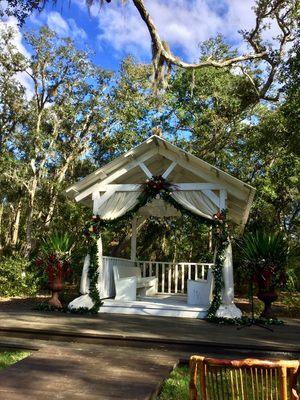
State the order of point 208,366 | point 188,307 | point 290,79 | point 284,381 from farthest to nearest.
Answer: point 290,79 < point 188,307 < point 208,366 < point 284,381

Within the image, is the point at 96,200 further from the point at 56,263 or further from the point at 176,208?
the point at 176,208

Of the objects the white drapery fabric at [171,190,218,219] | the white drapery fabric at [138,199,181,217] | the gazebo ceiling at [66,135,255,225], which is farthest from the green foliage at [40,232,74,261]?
the white drapery fabric at [138,199,181,217]

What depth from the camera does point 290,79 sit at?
9.66m

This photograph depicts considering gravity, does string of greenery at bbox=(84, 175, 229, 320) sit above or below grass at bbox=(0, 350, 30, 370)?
above

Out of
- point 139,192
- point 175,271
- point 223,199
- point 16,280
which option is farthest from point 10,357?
point 16,280

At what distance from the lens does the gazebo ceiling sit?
26.1 feet

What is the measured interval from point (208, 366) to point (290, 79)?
879 cm

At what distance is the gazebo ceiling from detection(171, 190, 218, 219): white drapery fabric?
0.36 metres

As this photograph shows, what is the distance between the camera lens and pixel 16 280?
12852mm

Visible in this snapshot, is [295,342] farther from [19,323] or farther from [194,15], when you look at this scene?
[194,15]

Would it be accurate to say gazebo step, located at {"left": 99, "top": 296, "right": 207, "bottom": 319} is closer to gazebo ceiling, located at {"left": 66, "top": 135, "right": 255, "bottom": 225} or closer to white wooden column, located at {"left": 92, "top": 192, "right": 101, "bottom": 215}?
white wooden column, located at {"left": 92, "top": 192, "right": 101, "bottom": 215}

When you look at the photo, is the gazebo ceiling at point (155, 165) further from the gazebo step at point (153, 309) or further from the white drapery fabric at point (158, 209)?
the gazebo step at point (153, 309)

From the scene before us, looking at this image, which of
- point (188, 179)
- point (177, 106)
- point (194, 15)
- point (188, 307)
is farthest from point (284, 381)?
point (177, 106)

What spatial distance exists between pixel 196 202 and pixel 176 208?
17.2 inches
